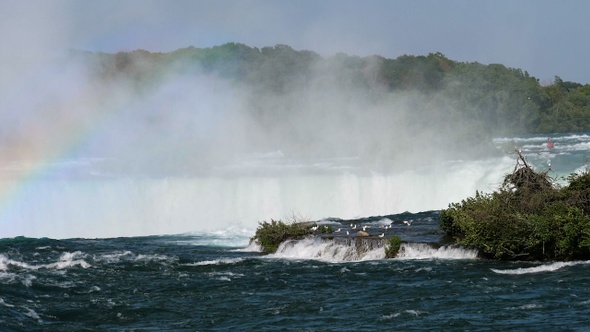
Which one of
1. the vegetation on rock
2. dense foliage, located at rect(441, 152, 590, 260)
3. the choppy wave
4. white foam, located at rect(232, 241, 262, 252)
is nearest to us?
dense foliage, located at rect(441, 152, 590, 260)

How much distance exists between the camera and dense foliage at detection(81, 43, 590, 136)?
128 metres

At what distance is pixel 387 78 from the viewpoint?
140m

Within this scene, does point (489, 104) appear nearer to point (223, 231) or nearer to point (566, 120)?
point (566, 120)

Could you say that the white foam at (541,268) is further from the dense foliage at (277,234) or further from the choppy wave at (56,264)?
the choppy wave at (56,264)

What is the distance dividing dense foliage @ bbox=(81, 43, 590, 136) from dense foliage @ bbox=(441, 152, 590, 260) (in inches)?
3160

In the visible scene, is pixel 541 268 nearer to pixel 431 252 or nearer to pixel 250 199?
pixel 431 252

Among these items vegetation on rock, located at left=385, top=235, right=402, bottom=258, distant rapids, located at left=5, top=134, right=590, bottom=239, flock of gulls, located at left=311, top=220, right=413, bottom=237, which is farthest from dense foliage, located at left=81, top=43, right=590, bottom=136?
vegetation on rock, located at left=385, top=235, right=402, bottom=258

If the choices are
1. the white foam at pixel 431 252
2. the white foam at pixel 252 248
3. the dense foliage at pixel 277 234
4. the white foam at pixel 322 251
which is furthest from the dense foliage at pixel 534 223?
the white foam at pixel 252 248

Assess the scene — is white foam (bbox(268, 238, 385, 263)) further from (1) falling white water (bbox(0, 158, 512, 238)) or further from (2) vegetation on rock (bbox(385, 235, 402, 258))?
(1) falling white water (bbox(0, 158, 512, 238))

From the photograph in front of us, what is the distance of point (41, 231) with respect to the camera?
71.4 metres

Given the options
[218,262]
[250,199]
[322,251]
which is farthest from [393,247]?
[250,199]

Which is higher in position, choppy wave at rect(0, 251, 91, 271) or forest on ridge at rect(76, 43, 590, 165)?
forest on ridge at rect(76, 43, 590, 165)

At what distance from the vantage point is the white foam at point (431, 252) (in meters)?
38.8

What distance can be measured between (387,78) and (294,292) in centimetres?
10815
